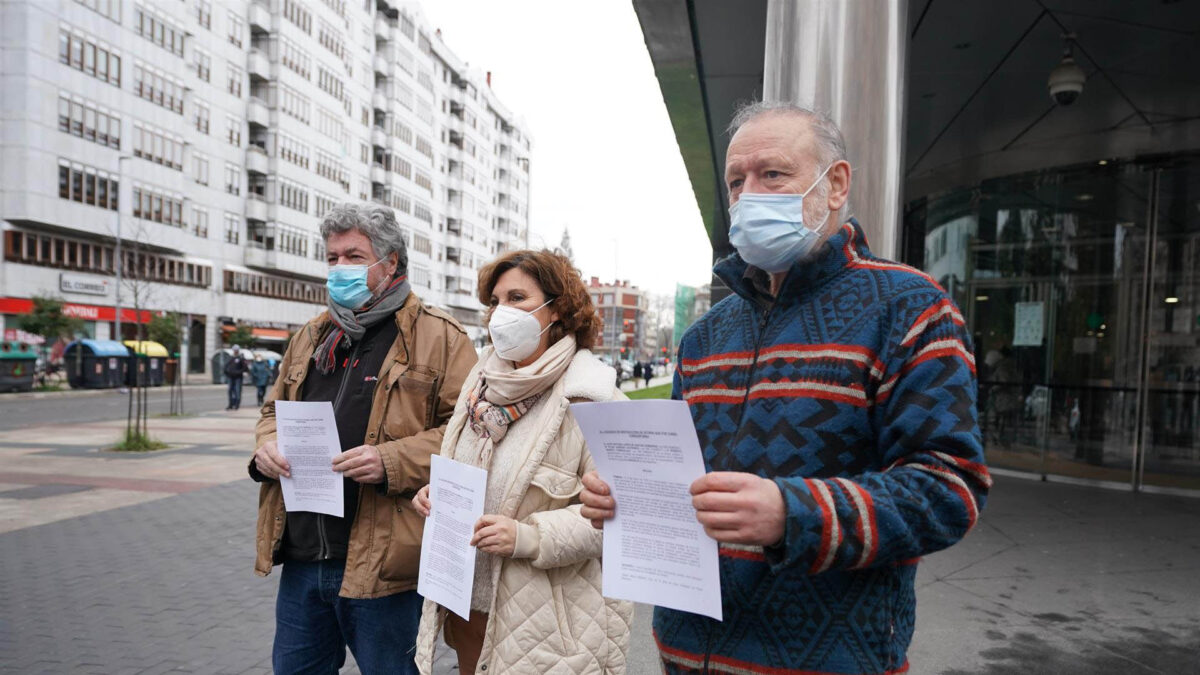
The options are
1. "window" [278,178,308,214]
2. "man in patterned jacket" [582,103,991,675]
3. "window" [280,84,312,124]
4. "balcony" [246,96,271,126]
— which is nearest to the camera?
"man in patterned jacket" [582,103,991,675]

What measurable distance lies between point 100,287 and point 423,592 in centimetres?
4541

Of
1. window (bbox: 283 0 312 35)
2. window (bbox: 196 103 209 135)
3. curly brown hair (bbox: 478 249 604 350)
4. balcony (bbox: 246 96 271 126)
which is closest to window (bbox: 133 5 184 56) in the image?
window (bbox: 196 103 209 135)

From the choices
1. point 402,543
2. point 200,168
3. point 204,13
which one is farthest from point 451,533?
point 204,13

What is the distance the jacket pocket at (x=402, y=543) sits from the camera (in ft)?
9.29

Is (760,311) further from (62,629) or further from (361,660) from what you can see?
(62,629)

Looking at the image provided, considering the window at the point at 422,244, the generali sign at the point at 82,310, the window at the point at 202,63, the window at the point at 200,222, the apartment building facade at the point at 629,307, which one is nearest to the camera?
the generali sign at the point at 82,310

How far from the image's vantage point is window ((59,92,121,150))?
37281 millimetres

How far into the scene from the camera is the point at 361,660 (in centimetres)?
284

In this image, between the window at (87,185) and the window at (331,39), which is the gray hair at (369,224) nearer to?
the window at (87,185)

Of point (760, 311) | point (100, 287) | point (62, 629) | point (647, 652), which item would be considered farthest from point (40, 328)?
point (760, 311)

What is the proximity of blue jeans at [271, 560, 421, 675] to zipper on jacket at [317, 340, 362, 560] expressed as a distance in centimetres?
4

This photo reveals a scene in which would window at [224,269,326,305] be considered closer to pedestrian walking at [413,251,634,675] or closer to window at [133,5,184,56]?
window at [133,5,184,56]

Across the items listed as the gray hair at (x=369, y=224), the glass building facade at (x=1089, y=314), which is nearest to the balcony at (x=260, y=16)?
the glass building facade at (x=1089, y=314)

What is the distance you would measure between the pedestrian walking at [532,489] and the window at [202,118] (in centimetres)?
5012
